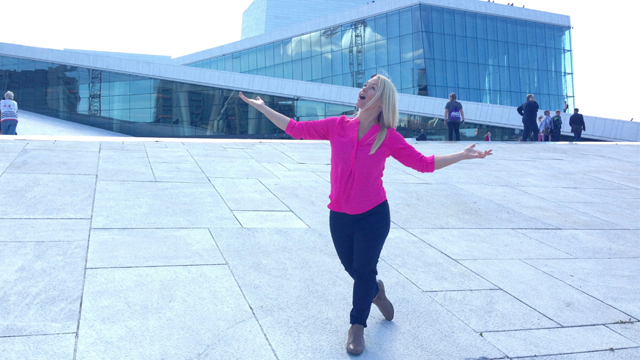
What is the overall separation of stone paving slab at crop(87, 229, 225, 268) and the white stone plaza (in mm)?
25

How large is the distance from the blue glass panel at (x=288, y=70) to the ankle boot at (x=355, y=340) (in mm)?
47817

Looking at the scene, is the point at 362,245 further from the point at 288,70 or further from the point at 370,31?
the point at 288,70

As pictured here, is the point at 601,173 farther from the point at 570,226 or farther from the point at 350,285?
the point at 350,285

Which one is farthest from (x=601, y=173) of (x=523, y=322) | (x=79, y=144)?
(x=79, y=144)

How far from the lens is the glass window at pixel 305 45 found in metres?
48.9

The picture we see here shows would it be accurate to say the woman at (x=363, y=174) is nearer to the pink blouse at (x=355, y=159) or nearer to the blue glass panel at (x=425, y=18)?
the pink blouse at (x=355, y=159)

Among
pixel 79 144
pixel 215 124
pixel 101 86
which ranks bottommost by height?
pixel 79 144

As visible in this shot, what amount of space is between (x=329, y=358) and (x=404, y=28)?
138 ft

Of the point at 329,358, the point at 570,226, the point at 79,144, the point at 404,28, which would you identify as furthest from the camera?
the point at 404,28

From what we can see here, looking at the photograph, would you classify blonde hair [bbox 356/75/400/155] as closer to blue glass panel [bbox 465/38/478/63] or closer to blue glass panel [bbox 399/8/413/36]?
blue glass panel [bbox 399/8/413/36]

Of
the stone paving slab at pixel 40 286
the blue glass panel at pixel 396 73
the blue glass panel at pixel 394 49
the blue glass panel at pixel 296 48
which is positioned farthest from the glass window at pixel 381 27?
the stone paving slab at pixel 40 286

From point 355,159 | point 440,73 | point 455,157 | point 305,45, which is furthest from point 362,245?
point 305,45

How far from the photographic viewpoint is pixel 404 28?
42969 millimetres

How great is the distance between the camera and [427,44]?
4241 cm
